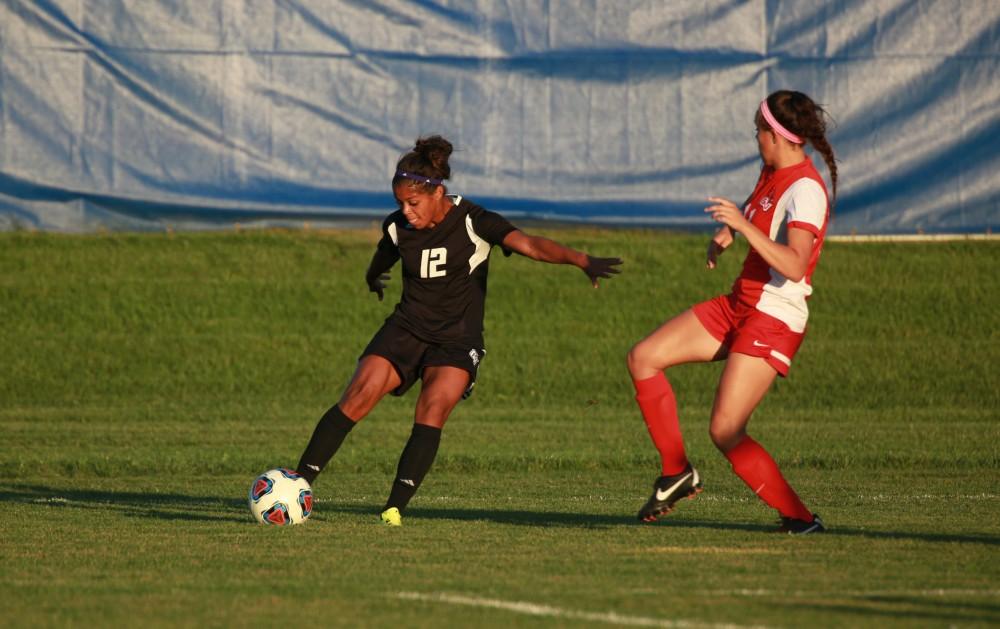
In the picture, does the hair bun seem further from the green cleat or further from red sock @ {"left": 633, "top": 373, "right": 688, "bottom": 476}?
the green cleat

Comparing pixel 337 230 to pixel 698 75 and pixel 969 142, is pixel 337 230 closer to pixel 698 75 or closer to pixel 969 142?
pixel 698 75

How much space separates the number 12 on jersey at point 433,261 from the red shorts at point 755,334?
1623 millimetres

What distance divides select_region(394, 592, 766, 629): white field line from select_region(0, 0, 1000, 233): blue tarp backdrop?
1255 centimetres

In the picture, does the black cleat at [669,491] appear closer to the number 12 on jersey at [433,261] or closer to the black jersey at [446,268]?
the black jersey at [446,268]

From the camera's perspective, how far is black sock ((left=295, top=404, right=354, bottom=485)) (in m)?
8.43

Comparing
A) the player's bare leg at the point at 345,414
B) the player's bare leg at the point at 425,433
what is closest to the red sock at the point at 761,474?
the player's bare leg at the point at 425,433

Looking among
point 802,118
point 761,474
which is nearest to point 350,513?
point 761,474

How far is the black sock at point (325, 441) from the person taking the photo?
843 centimetres

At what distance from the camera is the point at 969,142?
59.8 ft

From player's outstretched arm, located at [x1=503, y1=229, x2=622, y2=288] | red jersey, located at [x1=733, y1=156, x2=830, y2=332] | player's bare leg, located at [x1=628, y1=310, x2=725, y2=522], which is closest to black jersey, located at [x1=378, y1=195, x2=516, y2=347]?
player's outstretched arm, located at [x1=503, y1=229, x2=622, y2=288]

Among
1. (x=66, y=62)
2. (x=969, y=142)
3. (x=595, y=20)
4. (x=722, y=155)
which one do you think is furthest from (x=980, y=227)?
(x=66, y=62)

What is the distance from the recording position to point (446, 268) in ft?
28.2

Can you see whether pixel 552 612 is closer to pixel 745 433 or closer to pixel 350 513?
pixel 745 433

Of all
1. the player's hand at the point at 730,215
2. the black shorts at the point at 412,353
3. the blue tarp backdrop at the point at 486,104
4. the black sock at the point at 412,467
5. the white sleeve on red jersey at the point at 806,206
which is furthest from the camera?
the blue tarp backdrop at the point at 486,104
